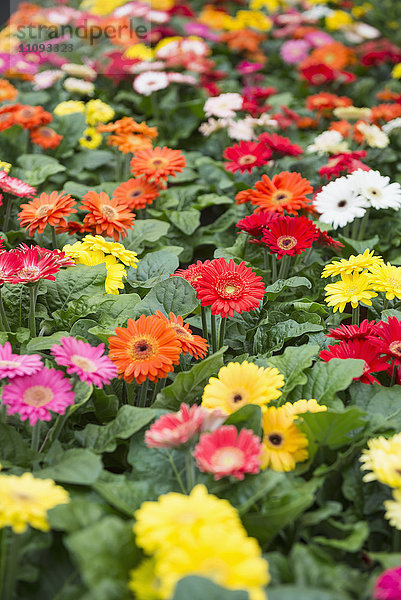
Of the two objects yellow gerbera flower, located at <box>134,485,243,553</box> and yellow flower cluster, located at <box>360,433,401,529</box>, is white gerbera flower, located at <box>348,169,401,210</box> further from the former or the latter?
yellow gerbera flower, located at <box>134,485,243,553</box>

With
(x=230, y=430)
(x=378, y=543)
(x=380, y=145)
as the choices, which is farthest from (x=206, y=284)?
(x=380, y=145)

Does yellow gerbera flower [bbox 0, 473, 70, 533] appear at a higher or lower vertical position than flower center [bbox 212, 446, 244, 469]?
higher

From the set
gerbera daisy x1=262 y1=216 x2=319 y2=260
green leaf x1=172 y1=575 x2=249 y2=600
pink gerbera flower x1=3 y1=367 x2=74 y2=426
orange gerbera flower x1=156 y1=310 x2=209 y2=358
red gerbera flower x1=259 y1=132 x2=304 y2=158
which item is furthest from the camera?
red gerbera flower x1=259 y1=132 x2=304 y2=158

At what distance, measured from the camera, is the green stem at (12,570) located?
115 centimetres

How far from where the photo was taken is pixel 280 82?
4859mm

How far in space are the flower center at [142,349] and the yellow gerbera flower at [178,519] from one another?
0.55 meters

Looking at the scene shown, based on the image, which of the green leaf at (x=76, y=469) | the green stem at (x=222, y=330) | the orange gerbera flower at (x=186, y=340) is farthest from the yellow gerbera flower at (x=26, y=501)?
the green stem at (x=222, y=330)

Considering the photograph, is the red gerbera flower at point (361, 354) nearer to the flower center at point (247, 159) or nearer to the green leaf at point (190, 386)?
the green leaf at point (190, 386)

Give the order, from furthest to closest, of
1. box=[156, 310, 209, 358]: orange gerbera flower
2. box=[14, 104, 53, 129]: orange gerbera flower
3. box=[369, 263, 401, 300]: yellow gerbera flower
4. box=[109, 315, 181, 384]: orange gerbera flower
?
box=[14, 104, 53, 129]: orange gerbera flower
box=[369, 263, 401, 300]: yellow gerbera flower
box=[156, 310, 209, 358]: orange gerbera flower
box=[109, 315, 181, 384]: orange gerbera flower

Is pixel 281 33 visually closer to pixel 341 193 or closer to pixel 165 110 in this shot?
pixel 165 110

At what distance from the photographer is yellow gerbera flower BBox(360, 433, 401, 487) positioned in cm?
124

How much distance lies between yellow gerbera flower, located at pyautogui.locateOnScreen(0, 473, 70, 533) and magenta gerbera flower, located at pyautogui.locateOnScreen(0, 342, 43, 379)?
30 cm

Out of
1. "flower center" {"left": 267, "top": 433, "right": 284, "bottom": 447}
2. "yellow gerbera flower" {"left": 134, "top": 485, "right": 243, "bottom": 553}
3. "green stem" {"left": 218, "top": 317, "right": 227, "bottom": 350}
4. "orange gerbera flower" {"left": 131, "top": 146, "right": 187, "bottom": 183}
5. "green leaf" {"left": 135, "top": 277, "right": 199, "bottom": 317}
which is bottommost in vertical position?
"green stem" {"left": 218, "top": 317, "right": 227, "bottom": 350}

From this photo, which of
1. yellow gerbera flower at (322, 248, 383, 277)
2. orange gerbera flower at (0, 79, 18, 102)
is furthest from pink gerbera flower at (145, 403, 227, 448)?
orange gerbera flower at (0, 79, 18, 102)
